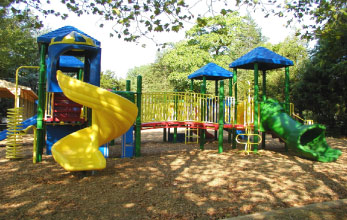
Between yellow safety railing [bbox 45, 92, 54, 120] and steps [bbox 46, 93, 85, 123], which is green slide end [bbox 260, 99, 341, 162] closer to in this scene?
steps [bbox 46, 93, 85, 123]

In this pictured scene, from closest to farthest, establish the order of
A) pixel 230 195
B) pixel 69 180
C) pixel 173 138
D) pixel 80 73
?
pixel 230 195 → pixel 69 180 → pixel 80 73 → pixel 173 138

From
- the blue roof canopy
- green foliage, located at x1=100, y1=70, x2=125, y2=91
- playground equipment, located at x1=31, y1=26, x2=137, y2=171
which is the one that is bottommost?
playground equipment, located at x1=31, y1=26, x2=137, y2=171

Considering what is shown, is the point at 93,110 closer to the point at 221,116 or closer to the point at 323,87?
the point at 221,116

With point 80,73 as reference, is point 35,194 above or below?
below

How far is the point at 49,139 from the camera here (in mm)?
8781

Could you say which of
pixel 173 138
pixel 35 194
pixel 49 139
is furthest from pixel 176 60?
pixel 35 194

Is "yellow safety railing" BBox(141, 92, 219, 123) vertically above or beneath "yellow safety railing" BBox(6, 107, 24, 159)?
above

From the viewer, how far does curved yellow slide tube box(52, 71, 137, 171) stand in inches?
227

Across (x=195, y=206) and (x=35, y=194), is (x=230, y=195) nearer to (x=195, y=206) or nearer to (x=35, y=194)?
(x=195, y=206)

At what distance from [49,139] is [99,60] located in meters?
3.09

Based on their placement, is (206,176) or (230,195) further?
(206,176)

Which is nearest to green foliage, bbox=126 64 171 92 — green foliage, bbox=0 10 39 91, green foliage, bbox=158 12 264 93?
green foliage, bbox=158 12 264 93

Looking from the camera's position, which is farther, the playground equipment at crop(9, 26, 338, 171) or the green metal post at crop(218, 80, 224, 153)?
the green metal post at crop(218, 80, 224, 153)

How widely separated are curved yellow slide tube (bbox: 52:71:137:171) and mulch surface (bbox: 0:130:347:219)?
44cm
